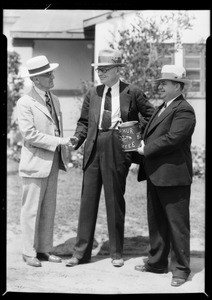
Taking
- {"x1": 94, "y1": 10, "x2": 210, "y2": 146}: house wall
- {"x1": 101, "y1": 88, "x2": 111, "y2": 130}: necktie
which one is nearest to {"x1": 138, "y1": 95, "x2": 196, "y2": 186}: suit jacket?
{"x1": 101, "y1": 88, "x2": 111, "y2": 130}: necktie

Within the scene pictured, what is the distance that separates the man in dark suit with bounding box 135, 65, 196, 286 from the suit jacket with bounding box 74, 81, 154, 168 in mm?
410

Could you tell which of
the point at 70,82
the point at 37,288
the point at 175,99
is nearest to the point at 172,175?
the point at 175,99

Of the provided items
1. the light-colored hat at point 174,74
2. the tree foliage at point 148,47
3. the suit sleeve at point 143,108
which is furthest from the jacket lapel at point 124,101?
the tree foliage at point 148,47

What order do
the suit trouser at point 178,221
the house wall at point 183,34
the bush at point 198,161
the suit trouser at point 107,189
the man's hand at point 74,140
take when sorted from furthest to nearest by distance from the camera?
the house wall at point 183,34 → the bush at point 198,161 → the man's hand at point 74,140 → the suit trouser at point 107,189 → the suit trouser at point 178,221

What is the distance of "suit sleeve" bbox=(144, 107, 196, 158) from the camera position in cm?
510

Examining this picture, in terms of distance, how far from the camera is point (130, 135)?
5305 mm

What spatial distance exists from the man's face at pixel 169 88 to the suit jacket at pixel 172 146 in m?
0.06

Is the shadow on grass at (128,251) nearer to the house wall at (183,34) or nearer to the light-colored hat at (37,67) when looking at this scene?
the light-colored hat at (37,67)

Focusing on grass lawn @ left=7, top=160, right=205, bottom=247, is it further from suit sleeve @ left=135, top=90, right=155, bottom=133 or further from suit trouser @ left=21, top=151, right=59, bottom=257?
suit sleeve @ left=135, top=90, right=155, bottom=133

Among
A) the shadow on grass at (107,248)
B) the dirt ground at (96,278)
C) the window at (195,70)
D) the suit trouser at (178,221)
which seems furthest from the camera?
the window at (195,70)

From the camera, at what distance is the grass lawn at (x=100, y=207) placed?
7293 mm

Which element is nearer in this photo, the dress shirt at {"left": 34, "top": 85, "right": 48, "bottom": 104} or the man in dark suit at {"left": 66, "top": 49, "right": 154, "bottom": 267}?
the man in dark suit at {"left": 66, "top": 49, "right": 154, "bottom": 267}
